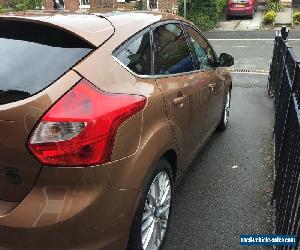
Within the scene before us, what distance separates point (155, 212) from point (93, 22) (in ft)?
4.79

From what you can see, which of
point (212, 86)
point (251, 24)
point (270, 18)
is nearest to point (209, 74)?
point (212, 86)

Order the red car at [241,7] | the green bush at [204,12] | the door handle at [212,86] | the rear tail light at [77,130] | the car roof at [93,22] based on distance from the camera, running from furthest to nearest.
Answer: the red car at [241,7] → the green bush at [204,12] → the door handle at [212,86] → the car roof at [93,22] → the rear tail light at [77,130]

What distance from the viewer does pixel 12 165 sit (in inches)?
91.0

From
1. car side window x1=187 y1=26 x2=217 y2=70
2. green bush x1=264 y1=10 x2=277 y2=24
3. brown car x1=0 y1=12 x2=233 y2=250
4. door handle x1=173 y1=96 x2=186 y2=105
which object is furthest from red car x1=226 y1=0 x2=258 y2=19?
brown car x1=0 y1=12 x2=233 y2=250

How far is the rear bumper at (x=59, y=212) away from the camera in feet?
7.52

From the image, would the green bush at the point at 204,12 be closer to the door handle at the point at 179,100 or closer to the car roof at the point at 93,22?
the door handle at the point at 179,100

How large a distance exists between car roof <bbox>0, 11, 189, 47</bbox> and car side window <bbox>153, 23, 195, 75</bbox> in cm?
20

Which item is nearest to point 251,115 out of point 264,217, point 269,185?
point 269,185

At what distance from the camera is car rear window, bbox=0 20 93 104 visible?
236 centimetres

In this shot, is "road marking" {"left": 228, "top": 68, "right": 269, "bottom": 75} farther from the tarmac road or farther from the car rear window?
the car rear window

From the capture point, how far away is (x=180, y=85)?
3451 mm

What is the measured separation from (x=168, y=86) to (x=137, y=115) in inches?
27.2

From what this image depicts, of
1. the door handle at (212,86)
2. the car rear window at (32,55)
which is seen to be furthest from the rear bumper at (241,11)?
the car rear window at (32,55)

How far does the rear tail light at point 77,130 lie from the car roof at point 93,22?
39 centimetres
